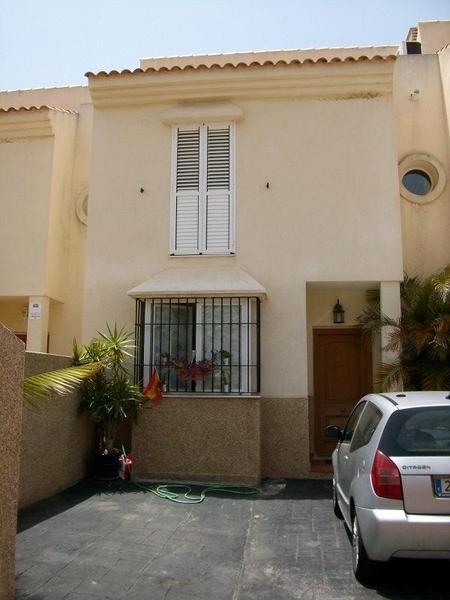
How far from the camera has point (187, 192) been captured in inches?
392

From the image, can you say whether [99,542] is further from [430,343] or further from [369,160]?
[369,160]

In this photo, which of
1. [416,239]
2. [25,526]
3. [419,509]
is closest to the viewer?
[419,509]

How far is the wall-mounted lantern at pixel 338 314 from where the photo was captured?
10469mm

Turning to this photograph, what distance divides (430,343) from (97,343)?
523cm

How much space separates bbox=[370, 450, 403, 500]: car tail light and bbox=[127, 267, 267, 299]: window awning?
4.84m

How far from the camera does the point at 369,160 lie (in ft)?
31.7

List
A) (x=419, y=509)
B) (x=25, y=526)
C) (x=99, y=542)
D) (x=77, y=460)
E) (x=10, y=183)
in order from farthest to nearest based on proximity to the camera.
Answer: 1. (x=10, y=183)
2. (x=77, y=460)
3. (x=25, y=526)
4. (x=99, y=542)
5. (x=419, y=509)

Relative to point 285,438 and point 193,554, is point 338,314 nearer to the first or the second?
point 285,438

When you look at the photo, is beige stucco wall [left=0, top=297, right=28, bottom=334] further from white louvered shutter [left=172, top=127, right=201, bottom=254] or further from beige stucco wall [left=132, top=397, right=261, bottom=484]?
beige stucco wall [left=132, top=397, right=261, bottom=484]

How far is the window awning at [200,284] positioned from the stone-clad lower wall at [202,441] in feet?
5.69

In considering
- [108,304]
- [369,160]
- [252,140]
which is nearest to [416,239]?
[369,160]

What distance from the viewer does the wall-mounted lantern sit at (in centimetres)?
1047

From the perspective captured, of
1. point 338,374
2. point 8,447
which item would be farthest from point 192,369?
point 8,447

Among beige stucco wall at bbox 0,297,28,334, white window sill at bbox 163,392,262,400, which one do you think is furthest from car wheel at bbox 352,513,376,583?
beige stucco wall at bbox 0,297,28,334
